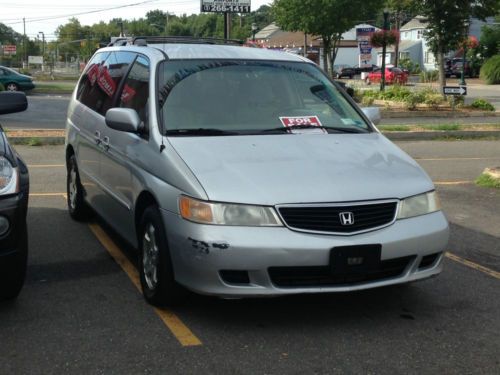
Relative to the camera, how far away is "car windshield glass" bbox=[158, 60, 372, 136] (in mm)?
4793

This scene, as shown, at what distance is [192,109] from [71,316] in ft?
5.55

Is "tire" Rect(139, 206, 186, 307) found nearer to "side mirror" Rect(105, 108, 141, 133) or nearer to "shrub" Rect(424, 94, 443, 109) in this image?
"side mirror" Rect(105, 108, 141, 133)

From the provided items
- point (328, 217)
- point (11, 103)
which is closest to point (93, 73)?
point (11, 103)

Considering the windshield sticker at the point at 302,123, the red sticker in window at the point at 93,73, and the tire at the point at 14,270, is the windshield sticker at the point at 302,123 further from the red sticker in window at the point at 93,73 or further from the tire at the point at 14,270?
the red sticker in window at the point at 93,73

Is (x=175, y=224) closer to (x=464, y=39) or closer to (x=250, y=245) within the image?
(x=250, y=245)

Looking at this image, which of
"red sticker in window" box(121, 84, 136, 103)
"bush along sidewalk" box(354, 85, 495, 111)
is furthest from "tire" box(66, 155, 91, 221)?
"bush along sidewalk" box(354, 85, 495, 111)

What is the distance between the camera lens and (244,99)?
5008 millimetres

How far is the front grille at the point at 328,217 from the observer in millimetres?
3867

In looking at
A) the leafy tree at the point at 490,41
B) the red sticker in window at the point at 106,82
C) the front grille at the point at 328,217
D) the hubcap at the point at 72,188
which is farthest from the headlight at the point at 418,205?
the leafy tree at the point at 490,41

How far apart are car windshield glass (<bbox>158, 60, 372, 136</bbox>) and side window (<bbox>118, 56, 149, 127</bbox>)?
0.16m

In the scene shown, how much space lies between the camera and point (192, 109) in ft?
15.9

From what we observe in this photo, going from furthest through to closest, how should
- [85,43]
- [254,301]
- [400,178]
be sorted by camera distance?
[85,43] → [254,301] → [400,178]

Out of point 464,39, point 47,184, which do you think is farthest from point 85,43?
point 47,184

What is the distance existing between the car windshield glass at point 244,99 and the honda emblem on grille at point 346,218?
3.60 ft
